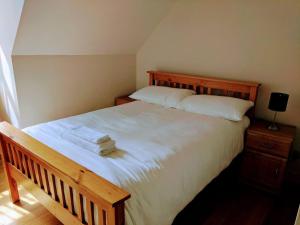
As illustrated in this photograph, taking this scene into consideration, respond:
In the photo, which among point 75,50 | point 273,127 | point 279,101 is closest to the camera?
point 279,101

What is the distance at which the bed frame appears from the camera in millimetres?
1118

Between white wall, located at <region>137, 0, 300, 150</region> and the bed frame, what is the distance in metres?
2.17

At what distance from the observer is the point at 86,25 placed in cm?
261

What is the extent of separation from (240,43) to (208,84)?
0.58 m

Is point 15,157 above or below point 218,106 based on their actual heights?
below

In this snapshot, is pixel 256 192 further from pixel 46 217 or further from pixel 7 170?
pixel 7 170

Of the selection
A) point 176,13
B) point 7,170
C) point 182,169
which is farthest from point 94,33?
point 182,169

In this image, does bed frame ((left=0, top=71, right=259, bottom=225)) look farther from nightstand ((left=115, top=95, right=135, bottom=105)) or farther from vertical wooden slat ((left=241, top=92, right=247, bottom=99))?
vertical wooden slat ((left=241, top=92, right=247, bottom=99))

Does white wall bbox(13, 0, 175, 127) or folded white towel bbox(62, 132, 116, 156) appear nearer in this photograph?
folded white towel bbox(62, 132, 116, 156)

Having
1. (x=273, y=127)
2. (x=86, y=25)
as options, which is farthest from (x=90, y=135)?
(x=273, y=127)

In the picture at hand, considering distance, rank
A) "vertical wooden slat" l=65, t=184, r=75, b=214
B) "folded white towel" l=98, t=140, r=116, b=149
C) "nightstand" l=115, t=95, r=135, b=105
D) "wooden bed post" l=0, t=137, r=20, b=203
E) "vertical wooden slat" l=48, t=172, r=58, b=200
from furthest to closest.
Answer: "nightstand" l=115, t=95, r=135, b=105 → "wooden bed post" l=0, t=137, r=20, b=203 → "folded white towel" l=98, t=140, r=116, b=149 → "vertical wooden slat" l=48, t=172, r=58, b=200 → "vertical wooden slat" l=65, t=184, r=75, b=214

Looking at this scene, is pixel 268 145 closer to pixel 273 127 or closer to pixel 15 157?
pixel 273 127

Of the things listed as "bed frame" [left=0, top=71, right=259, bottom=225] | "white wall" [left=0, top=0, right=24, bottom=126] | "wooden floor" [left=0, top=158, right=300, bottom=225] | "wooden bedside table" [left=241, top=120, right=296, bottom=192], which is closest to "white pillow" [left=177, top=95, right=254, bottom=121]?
"wooden bedside table" [left=241, top=120, right=296, bottom=192]

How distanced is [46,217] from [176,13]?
2.77 m
